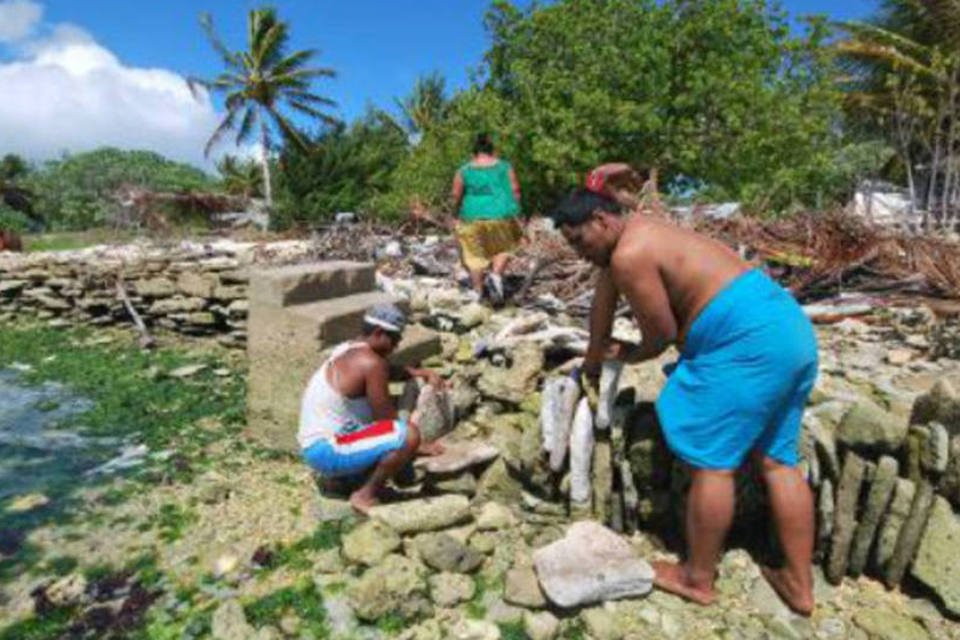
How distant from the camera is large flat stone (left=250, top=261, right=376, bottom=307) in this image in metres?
4.81

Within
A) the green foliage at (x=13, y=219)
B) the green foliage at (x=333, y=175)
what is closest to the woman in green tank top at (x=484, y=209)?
the green foliage at (x=333, y=175)

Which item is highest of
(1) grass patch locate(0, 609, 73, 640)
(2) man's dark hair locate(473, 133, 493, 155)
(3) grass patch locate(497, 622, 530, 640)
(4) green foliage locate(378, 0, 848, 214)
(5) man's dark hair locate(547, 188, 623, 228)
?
(4) green foliage locate(378, 0, 848, 214)

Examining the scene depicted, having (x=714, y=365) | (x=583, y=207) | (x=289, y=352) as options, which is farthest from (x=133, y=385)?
(x=714, y=365)

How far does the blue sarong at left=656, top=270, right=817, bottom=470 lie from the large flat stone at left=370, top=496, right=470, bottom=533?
1.24 metres

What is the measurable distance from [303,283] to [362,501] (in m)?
1.75

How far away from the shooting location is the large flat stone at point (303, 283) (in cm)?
481

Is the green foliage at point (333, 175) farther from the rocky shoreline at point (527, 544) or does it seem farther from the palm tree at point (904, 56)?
the rocky shoreline at point (527, 544)

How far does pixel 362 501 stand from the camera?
Result: 12.5 feet

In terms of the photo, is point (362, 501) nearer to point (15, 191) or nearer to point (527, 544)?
point (527, 544)

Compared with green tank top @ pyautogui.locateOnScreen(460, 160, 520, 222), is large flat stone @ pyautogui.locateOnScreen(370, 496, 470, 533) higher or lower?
lower

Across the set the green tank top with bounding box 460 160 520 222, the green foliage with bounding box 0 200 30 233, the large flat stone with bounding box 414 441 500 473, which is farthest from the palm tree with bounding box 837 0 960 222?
the green foliage with bounding box 0 200 30 233

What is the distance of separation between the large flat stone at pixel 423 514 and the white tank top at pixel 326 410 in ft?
1.63

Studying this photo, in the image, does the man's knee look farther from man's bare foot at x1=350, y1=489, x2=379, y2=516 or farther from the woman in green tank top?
the woman in green tank top

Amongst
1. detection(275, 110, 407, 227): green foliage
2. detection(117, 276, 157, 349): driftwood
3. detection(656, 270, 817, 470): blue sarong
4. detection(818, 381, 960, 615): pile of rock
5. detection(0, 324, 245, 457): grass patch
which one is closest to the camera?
detection(656, 270, 817, 470): blue sarong
